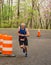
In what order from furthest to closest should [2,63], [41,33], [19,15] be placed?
1. [19,15]
2. [41,33]
3. [2,63]

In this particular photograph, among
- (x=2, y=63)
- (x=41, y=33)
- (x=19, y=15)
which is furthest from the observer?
(x=19, y=15)

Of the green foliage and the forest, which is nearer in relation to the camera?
the forest

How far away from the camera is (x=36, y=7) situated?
47031 millimetres

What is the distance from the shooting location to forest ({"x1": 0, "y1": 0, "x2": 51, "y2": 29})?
146 feet

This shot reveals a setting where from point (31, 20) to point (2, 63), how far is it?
106 feet

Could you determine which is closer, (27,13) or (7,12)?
(7,12)

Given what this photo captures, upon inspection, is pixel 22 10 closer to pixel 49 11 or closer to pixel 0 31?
pixel 49 11

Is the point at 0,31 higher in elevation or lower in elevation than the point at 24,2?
lower

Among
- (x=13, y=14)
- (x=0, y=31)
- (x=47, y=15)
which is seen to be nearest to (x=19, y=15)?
(x=13, y=14)

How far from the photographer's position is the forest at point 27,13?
44.5 m

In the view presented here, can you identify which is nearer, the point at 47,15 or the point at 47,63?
the point at 47,63

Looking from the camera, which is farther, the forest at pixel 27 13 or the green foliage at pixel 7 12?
the green foliage at pixel 7 12

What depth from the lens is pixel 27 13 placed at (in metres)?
47.0

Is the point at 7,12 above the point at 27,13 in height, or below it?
above
